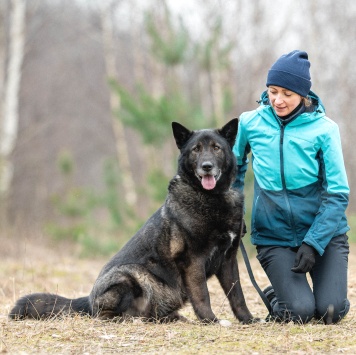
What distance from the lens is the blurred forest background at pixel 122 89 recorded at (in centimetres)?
1050

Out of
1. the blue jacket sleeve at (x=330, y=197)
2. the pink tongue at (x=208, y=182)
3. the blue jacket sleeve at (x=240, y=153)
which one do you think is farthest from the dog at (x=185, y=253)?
the blue jacket sleeve at (x=330, y=197)

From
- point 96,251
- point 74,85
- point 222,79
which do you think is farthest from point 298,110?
point 74,85

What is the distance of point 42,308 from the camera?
14.9 feet

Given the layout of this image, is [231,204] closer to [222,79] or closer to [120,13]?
[222,79]

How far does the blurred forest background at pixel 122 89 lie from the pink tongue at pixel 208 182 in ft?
14.0

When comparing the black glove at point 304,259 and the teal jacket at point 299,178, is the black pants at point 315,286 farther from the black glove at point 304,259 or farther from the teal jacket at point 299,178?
the black glove at point 304,259

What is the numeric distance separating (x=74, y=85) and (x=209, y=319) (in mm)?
22744

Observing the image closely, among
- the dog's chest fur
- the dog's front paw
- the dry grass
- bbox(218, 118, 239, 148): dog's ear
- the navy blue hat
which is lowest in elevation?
the dog's front paw

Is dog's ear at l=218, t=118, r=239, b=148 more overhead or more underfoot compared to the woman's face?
more underfoot

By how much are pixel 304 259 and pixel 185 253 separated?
885 mm

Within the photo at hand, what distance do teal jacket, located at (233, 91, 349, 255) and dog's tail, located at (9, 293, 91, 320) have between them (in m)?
1.68

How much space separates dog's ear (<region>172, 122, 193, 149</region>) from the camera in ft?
14.9

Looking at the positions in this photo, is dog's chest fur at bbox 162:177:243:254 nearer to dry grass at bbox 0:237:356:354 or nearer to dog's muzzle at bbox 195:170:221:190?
dog's muzzle at bbox 195:170:221:190

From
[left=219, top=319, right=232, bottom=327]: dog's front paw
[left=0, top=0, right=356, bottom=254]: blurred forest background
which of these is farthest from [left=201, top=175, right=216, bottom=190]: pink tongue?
[left=0, top=0, right=356, bottom=254]: blurred forest background
